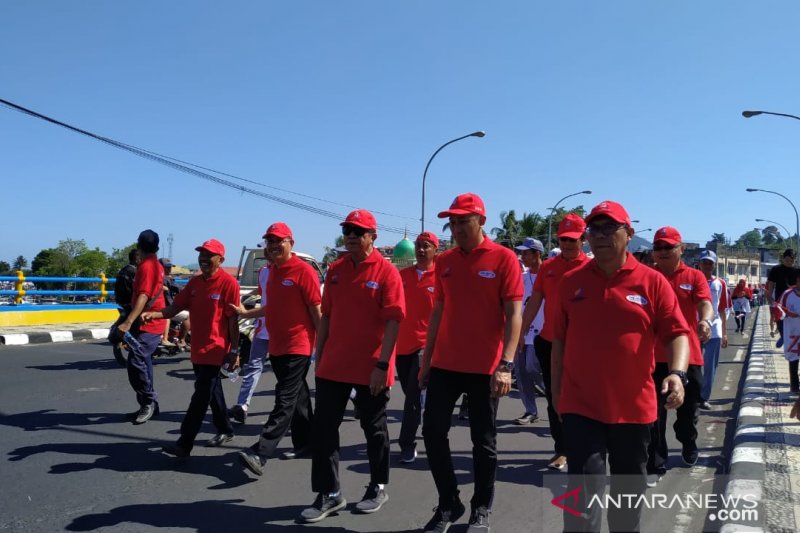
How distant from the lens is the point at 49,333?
1359 centimetres

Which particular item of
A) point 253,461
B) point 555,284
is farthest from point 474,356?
point 253,461

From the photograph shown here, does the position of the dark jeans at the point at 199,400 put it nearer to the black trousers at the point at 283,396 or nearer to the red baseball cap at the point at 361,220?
the black trousers at the point at 283,396

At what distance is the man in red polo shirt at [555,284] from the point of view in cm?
514

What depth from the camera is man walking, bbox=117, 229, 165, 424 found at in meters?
6.32

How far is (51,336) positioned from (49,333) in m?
0.08

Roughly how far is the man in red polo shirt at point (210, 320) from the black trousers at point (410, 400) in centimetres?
147

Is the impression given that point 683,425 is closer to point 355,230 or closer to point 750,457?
point 750,457

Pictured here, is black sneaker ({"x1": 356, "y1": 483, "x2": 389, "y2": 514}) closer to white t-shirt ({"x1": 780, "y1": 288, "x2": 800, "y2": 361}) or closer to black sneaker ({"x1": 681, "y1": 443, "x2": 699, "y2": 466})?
black sneaker ({"x1": 681, "y1": 443, "x2": 699, "y2": 466})

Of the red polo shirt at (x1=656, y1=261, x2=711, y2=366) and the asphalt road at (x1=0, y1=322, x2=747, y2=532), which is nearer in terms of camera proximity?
the asphalt road at (x1=0, y1=322, x2=747, y2=532)

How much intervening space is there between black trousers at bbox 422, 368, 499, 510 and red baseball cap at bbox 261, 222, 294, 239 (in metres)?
1.98

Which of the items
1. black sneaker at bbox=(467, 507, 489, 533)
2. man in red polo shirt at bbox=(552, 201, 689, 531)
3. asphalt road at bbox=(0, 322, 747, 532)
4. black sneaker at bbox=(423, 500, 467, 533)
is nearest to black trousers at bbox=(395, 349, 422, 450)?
asphalt road at bbox=(0, 322, 747, 532)

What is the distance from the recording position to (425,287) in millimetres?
6051

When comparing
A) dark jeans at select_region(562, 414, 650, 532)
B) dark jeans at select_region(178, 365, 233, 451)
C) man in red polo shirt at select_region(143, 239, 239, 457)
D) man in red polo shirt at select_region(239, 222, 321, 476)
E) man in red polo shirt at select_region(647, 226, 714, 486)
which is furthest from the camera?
→ man in red polo shirt at select_region(143, 239, 239, 457)

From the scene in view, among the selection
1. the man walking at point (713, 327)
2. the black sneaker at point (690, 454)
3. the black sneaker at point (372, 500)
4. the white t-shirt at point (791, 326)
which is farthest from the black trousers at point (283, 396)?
the white t-shirt at point (791, 326)
